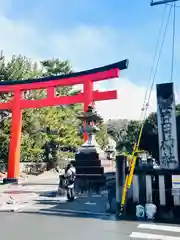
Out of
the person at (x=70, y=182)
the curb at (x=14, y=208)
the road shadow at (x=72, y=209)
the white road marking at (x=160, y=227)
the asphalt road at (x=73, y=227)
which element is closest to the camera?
the asphalt road at (x=73, y=227)

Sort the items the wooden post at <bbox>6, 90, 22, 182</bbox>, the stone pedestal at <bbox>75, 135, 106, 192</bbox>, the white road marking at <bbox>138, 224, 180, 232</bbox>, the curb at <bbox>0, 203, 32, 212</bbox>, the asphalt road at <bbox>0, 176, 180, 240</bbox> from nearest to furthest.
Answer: the asphalt road at <bbox>0, 176, 180, 240</bbox> → the white road marking at <bbox>138, 224, 180, 232</bbox> → the curb at <bbox>0, 203, 32, 212</bbox> → the stone pedestal at <bbox>75, 135, 106, 192</bbox> → the wooden post at <bbox>6, 90, 22, 182</bbox>

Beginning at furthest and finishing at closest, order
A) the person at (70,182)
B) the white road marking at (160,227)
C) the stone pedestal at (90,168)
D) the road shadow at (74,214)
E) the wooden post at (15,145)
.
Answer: the wooden post at (15,145) < the stone pedestal at (90,168) < the person at (70,182) < the road shadow at (74,214) < the white road marking at (160,227)

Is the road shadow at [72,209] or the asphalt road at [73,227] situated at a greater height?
the asphalt road at [73,227]

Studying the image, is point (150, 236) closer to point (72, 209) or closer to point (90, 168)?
point (72, 209)

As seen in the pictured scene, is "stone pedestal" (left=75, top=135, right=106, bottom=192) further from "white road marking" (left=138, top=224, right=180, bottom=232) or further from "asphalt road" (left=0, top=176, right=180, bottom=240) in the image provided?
"white road marking" (left=138, top=224, right=180, bottom=232)

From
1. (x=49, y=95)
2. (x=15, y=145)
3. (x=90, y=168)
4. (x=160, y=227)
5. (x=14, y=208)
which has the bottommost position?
(x=14, y=208)

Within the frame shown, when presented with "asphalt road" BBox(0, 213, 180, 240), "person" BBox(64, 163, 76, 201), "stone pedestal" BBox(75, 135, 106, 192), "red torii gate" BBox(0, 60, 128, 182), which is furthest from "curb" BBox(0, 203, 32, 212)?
"red torii gate" BBox(0, 60, 128, 182)

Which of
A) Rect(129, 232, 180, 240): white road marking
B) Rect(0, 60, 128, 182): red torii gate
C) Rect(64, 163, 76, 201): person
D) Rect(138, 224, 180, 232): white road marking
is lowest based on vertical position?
Rect(138, 224, 180, 232): white road marking

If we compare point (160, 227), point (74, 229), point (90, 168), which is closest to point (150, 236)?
point (160, 227)

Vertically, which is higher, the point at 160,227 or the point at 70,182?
the point at 70,182

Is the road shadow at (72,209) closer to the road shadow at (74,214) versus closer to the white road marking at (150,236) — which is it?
the road shadow at (74,214)

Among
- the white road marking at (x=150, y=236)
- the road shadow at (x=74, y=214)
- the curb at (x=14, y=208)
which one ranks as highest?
the white road marking at (x=150, y=236)

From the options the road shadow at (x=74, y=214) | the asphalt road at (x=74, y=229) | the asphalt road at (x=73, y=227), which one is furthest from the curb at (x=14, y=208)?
the asphalt road at (x=74, y=229)

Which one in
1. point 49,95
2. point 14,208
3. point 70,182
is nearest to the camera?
point 14,208
